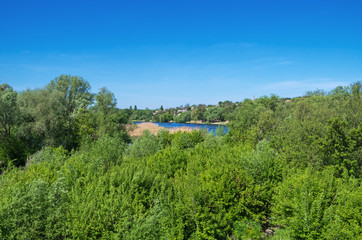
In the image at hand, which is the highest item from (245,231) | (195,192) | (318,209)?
(195,192)

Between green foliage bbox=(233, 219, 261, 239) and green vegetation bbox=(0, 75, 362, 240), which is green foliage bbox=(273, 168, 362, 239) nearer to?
green vegetation bbox=(0, 75, 362, 240)

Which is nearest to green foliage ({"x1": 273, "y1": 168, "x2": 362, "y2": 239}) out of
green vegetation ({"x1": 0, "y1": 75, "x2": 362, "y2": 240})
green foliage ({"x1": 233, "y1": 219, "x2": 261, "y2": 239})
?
green vegetation ({"x1": 0, "y1": 75, "x2": 362, "y2": 240})

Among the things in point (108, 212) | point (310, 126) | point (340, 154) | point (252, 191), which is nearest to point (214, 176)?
point (252, 191)

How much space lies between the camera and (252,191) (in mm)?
14688

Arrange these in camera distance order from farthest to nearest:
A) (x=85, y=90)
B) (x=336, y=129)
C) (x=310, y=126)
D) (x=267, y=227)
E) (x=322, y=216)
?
(x=85, y=90), (x=310, y=126), (x=336, y=129), (x=267, y=227), (x=322, y=216)

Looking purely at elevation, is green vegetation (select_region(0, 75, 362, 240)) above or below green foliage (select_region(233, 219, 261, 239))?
above

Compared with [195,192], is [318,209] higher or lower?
lower

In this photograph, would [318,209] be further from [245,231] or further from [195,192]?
[195,192]

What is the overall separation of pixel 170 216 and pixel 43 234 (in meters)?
5.68

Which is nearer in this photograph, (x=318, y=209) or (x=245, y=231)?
(x=318, y=209)

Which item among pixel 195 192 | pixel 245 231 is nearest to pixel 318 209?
pixel 245 231

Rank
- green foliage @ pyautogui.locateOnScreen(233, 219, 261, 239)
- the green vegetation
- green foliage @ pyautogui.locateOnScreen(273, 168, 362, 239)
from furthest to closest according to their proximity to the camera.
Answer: green foliage @ pyautogui.locateOnScreen(233, 219, 261, 239) < green foliage @ pyautogui.locateOnScreen(273, 168, 362, 239) < the green vegetation

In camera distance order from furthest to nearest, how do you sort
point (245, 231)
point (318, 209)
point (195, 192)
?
point (245, 231)
point (195, 192)
point (318, 209)

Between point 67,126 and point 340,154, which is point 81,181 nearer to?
point 340,154
